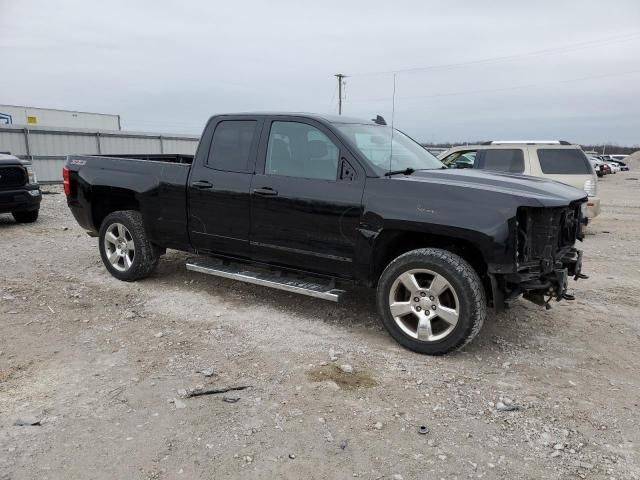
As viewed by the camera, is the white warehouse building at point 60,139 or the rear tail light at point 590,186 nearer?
the rear tail light at point 590,186

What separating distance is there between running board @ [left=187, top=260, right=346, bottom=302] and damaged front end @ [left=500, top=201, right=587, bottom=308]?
146 cm

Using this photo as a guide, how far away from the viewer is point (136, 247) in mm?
5902

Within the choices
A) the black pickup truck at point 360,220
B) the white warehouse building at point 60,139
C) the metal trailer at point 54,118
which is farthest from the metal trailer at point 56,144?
the black pickup truck at point 360,220

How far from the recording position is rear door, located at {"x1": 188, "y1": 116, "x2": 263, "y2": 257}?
505cm

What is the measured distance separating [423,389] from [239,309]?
2.23 metres

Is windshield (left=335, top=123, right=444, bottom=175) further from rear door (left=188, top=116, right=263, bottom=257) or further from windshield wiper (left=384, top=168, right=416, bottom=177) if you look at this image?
rear door (left=188, top=116, right=263, bottom=257)

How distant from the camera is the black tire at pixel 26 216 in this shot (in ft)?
33.2

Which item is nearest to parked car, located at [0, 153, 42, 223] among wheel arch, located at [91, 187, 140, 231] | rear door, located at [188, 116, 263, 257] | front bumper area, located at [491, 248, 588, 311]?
wheel arch, located at [91, 187, 140, 231]

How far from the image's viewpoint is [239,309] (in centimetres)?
523

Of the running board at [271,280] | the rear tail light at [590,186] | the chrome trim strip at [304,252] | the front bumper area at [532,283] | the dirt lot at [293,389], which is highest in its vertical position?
the rear tail light at [590,186]

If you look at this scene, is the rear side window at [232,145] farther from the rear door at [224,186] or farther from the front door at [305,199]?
the front door at [305,199]

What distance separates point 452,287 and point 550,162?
6.79m

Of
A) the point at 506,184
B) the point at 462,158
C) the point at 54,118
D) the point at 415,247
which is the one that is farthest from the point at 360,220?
the point at 54,118

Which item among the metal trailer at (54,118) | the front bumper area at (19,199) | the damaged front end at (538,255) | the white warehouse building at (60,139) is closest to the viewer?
the damaged front end at (538,255)
